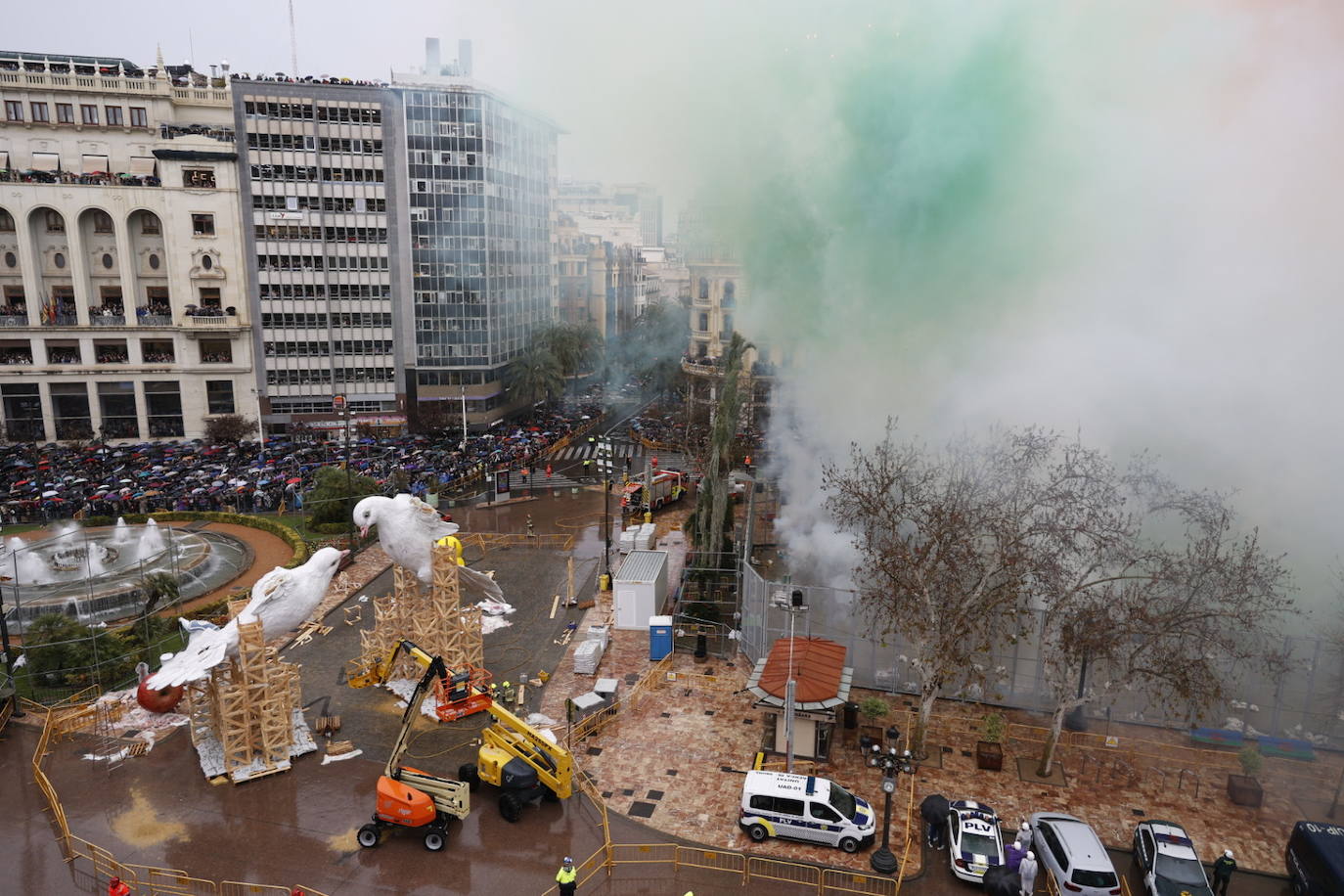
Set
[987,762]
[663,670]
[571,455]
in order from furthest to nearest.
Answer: [571,455] < [663,670] < [987,762]

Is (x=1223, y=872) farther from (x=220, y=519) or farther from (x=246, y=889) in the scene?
(x=220, y=519)

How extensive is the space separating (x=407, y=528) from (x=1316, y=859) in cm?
2082

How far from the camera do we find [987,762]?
20.8 metres

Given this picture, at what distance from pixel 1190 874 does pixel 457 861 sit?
1382 centimetres

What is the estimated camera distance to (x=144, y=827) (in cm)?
1817

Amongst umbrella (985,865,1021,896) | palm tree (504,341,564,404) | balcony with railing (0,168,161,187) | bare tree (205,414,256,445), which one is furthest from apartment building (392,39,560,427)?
umbrella (985,865,1021,896)

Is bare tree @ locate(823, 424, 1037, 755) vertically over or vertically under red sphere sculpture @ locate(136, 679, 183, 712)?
over

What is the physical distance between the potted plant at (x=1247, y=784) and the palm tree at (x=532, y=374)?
178ft

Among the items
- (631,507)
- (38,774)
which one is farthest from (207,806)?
(631,507)

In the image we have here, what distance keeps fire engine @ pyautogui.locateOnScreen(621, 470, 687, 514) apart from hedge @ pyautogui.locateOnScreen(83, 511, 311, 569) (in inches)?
520

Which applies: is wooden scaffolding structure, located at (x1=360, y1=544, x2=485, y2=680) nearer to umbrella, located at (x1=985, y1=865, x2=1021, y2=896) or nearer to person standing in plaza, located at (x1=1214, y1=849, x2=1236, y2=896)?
umbrella, located at (x1=985, y1=865, x2=1021, y2=896)

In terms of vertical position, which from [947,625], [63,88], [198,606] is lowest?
[198,606]

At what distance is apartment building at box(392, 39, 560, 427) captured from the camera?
198 feet

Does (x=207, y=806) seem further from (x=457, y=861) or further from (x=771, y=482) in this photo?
(x=771, y=482)
